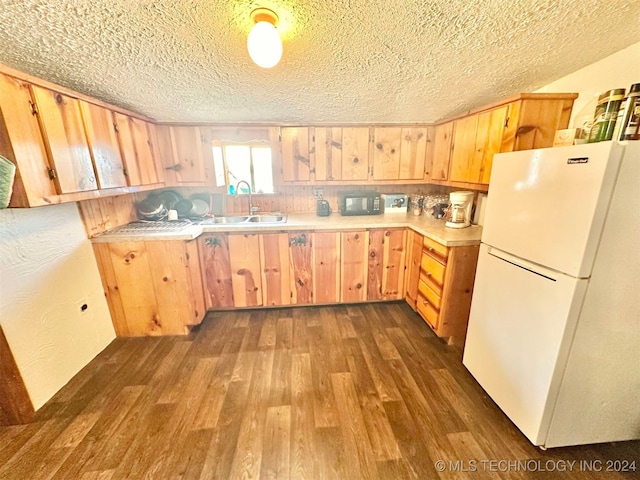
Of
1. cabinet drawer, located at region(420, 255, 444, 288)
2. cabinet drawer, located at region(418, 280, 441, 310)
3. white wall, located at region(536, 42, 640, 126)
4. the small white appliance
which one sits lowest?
cabinet drawer, located at region(418, 280, 441, 310)

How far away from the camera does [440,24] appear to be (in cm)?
120

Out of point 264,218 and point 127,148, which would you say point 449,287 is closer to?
point 264,218

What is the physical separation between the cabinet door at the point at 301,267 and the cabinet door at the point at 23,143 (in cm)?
166

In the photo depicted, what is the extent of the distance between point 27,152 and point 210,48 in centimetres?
109

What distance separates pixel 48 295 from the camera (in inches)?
63.9

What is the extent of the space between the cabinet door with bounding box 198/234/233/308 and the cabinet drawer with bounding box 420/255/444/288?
185 centimetres

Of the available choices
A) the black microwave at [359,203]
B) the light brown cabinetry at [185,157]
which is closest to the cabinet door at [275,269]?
the black microwave at [359,203]

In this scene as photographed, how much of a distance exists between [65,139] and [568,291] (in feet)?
9.08

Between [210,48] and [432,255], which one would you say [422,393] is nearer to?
[432,255]

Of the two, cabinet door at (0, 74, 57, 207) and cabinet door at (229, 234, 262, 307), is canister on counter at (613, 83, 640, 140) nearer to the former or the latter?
cabinet door at (229, 234, 262, 307)

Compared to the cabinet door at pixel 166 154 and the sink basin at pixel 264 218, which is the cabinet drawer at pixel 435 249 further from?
the cabinet door at pixel 166 154

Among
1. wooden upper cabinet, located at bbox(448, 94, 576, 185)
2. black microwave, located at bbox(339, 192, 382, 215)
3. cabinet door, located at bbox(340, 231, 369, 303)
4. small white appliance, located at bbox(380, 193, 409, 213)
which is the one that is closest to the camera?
wooden upper cabinet, located at bbox(448, 94, 576, 185)

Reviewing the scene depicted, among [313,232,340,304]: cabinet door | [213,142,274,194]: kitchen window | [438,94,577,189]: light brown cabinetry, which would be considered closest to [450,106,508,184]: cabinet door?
[438,94,577,189]: light brown cabinetry

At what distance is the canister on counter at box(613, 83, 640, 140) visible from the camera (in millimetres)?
1092
